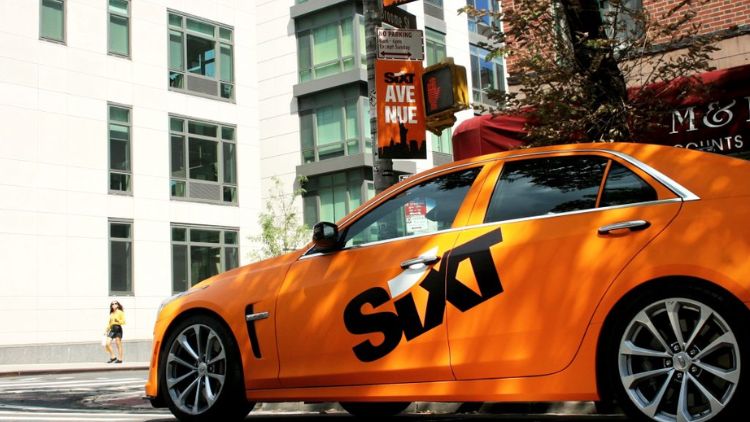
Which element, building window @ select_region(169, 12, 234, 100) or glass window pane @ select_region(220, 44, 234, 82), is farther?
glass window pane @ select_region(220, 44, 234, 82)

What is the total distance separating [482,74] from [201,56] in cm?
1360

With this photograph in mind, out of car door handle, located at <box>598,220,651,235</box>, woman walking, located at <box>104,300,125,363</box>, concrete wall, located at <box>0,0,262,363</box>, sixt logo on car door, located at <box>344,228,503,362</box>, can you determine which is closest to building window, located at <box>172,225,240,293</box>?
concrete wall, located at <box>0,0,262,363</box>

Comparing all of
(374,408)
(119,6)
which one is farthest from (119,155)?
(374,408)

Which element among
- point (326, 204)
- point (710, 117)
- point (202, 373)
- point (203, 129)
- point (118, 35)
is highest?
point (118, 35)

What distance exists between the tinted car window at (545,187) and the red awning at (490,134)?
5.43m

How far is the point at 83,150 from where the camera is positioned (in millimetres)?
29328

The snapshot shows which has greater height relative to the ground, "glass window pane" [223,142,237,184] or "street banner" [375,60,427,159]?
"glass window pane" [223,142,237,184]

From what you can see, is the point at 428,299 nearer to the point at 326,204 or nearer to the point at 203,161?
the point at 203,161

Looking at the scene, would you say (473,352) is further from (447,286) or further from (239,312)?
(239,312)

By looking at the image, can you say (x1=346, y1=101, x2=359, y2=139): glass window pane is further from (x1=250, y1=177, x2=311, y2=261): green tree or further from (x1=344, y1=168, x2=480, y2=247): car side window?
(x1=344, y1=168, x2=480, y2=247): car side window

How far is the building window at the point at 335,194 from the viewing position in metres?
34.7

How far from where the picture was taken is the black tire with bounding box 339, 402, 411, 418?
6.93 metres

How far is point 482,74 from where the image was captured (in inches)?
1614

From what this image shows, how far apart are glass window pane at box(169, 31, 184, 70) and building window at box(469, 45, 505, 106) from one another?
13.3 meters
